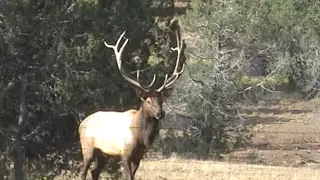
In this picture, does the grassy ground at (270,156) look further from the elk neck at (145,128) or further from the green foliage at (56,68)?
the elk neck at (145,128)

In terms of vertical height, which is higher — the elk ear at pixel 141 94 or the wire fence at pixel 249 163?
the elk ear at pixel 141 94

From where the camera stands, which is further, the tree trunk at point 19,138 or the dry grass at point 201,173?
the dry grass at point 201,173

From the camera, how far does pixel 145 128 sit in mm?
10617

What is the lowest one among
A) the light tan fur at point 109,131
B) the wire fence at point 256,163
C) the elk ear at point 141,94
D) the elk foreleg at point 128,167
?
the wire fence at point 256,163

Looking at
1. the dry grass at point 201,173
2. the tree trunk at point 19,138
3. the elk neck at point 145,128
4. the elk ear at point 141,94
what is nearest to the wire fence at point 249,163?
the dry grass at point 201,173

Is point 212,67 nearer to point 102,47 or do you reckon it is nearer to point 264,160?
point 264,160

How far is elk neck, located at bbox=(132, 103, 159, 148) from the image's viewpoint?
10.6 metres

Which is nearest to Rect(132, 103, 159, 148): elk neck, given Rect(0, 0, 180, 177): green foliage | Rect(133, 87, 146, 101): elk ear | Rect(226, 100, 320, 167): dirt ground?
Rect(133, 87, 146, 101): elk ear

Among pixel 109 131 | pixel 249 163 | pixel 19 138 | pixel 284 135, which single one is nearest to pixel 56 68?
pixel 19 138

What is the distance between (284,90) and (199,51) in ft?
35.8

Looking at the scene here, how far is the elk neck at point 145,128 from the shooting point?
10.6 meters

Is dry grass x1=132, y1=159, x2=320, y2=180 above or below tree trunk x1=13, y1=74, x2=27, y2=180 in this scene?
below

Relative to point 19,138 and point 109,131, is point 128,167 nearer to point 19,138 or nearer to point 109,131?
point 109,131

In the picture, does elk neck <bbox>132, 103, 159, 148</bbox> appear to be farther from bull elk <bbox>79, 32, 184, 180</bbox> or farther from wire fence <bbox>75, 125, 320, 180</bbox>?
wire fence <bbox>75, 125, 320, 180</bbox>
